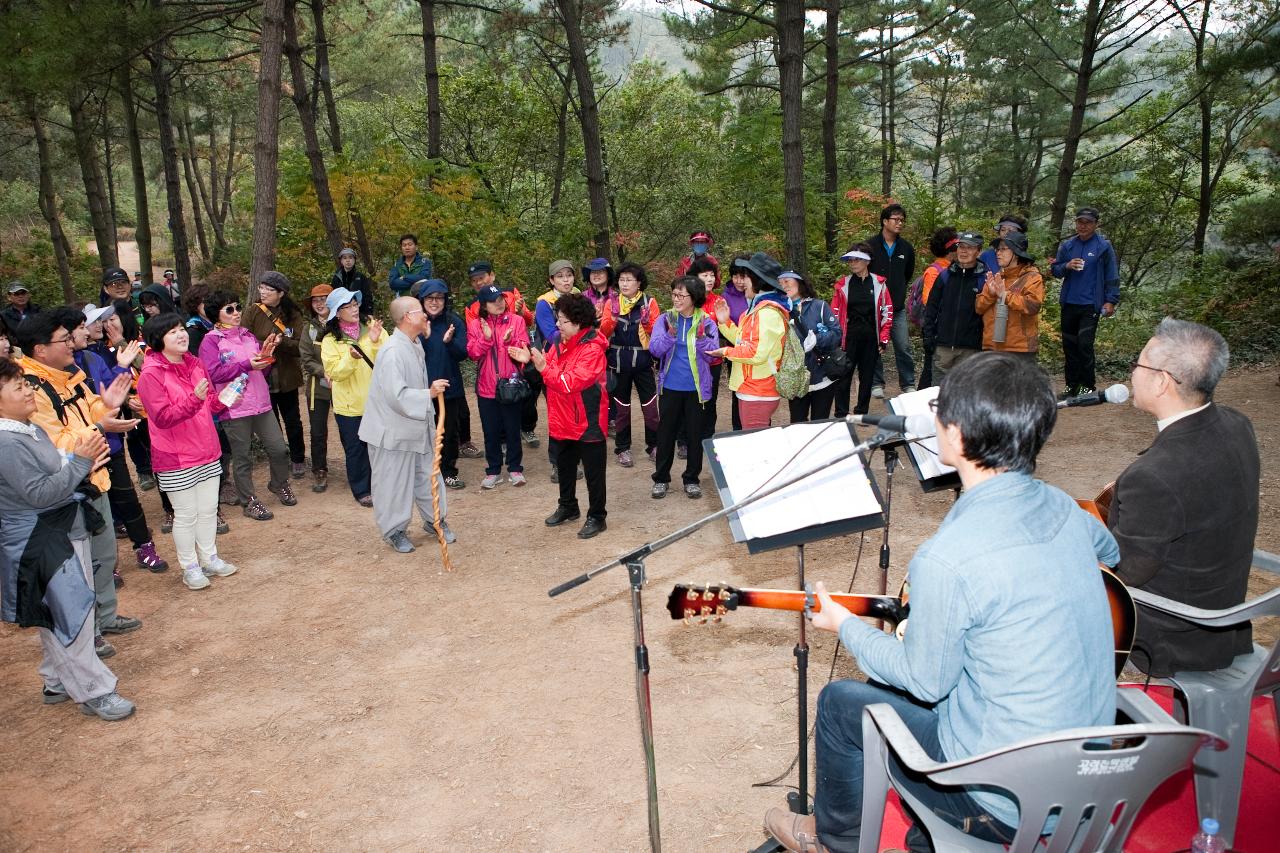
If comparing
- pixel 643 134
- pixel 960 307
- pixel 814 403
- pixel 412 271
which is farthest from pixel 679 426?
pixel 643 134

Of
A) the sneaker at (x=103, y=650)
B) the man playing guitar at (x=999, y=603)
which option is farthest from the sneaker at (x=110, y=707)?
the man playing guitar at (x=999, y=603)

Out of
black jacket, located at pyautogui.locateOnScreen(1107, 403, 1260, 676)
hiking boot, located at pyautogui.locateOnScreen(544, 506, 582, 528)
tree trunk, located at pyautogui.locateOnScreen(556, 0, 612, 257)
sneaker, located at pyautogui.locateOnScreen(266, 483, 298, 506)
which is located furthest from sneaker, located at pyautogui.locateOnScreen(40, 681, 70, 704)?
tree trunk, located at pyautogui.locateOnScreen(556, 0, 612, 257)

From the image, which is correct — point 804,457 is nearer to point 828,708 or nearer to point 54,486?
point 828,708

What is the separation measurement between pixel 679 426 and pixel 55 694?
475 cm

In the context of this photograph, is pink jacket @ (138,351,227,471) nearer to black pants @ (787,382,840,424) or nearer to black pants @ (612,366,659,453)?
black pants @ (612,366,659,453)

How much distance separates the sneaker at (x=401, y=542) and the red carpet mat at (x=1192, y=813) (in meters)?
4.66

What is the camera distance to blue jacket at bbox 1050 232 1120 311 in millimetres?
8609

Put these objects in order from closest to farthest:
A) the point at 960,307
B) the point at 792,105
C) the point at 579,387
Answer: the point at 579,387 → the point at 960,307 → the point at 792,105

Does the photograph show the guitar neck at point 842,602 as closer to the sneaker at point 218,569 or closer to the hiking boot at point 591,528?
the hiking boot at point 591,528

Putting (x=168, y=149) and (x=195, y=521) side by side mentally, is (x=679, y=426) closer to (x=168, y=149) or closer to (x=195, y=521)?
(x=195, y=521)

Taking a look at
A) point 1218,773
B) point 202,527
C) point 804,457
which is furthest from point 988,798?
point 202,527

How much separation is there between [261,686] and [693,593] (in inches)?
125

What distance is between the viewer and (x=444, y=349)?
26.5 feet

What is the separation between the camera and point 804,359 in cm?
700
